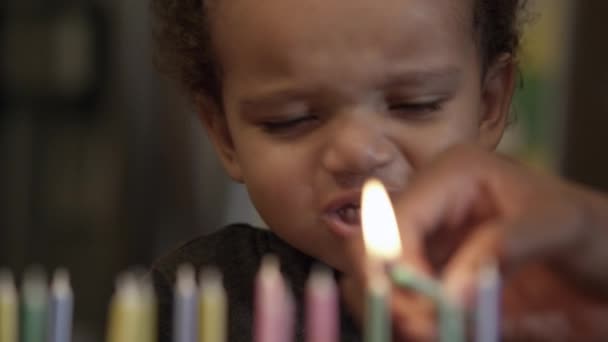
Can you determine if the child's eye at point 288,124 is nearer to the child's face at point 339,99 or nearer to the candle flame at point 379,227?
the child's face at point 339,99

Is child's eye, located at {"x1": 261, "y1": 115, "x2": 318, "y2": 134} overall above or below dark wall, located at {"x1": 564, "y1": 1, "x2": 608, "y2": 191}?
above

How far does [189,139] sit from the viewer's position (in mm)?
2453

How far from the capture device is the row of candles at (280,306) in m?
0.47

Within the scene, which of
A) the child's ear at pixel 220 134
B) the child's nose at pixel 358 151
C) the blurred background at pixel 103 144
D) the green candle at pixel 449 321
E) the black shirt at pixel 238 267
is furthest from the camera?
the blurred background at pixel 103 144

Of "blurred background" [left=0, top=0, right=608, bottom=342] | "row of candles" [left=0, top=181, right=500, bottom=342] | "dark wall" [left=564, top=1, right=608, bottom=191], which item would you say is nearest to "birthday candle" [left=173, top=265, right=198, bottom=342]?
"row of candles" [left=0, top=181, right=500, bottom=342]

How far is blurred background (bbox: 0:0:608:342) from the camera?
2.41m

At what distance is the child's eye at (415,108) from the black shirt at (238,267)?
0.17 metres

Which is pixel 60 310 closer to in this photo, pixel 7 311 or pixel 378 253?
pixel 7 311

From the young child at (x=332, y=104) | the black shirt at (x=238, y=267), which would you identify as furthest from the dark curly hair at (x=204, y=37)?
the black shirt at (x=238, y=267)

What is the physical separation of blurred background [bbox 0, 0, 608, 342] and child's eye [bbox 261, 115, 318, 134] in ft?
4.71

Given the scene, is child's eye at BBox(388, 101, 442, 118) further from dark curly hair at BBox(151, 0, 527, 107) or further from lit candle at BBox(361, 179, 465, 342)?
lit candle at BBox(361, 179, 465, 342)

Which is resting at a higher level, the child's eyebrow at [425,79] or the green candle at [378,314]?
the child's eyebrow at [425,79]

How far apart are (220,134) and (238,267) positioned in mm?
130

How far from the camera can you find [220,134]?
1.08 m
